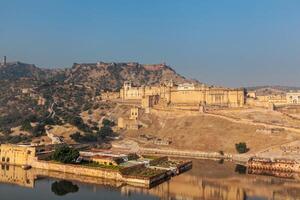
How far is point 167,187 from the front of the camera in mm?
35594

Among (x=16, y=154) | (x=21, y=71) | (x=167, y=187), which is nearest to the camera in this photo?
(x=167, y=187)

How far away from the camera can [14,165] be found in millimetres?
44594

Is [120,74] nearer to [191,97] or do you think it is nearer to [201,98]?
[191,97]

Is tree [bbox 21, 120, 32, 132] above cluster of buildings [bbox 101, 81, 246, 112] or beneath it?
beneath

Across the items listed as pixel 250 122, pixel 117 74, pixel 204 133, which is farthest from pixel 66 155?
pixel 117 74

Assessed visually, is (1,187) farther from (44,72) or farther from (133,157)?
(44,72)

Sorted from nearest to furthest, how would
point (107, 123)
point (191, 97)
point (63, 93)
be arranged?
point (107, 123) → point (191, 97) → point (63, 93)

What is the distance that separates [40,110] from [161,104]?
21428 millimetres

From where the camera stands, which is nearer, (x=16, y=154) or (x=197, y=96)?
(x=16, y=154)

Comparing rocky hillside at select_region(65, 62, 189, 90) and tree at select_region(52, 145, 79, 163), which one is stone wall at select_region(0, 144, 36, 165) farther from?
rocky hillside at select_region(65, 62, 189, 90)

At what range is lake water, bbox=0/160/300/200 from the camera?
33.1 metres

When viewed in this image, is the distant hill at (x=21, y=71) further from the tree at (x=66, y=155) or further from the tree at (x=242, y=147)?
the tree at (x=66, y=155)

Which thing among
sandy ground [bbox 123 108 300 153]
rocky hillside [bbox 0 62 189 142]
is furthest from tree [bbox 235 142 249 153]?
rocky hillside [bbox 0 62 189 142]

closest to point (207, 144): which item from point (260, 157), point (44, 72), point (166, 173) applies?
point (260, 157)
